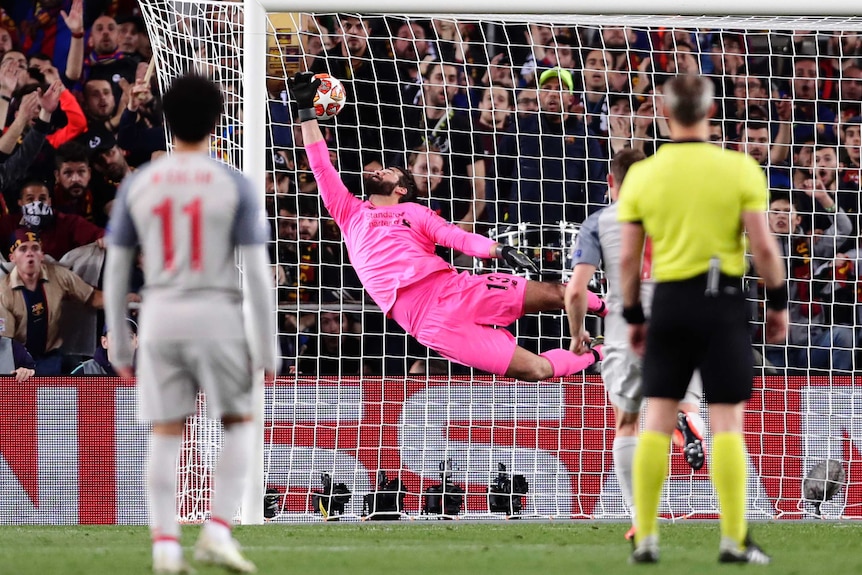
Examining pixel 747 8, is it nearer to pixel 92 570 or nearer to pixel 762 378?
pixel 762 378

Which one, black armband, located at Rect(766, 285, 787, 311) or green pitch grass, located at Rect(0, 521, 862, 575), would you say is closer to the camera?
black armband, located at Rect(766, 285, 787, 311)

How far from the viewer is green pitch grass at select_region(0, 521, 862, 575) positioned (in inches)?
183

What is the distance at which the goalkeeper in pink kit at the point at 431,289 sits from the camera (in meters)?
8.52

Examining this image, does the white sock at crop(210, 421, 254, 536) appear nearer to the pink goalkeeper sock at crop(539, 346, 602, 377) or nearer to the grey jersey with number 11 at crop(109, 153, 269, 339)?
the grey jersey with number 11 at crop(109, 153, 269, 339)

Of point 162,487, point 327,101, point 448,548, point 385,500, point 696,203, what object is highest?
point 327,101

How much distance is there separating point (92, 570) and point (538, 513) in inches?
201

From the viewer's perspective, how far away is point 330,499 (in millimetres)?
9273

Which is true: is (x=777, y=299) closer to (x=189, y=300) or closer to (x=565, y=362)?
(x=189, y=300)

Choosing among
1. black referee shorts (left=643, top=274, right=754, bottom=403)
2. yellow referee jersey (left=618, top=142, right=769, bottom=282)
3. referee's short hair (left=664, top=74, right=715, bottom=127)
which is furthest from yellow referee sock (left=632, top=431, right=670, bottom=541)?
referee's short hair (left=664, top=74, right=715, bottom=127)

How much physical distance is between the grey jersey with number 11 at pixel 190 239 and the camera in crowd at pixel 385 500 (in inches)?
203

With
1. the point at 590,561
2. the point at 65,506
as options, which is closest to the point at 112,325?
the point at 590,561

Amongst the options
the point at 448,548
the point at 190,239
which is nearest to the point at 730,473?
the point at 448,548

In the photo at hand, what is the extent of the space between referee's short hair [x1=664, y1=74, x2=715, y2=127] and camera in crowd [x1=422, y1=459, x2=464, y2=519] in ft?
17.4

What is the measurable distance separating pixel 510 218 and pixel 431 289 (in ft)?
6.01
